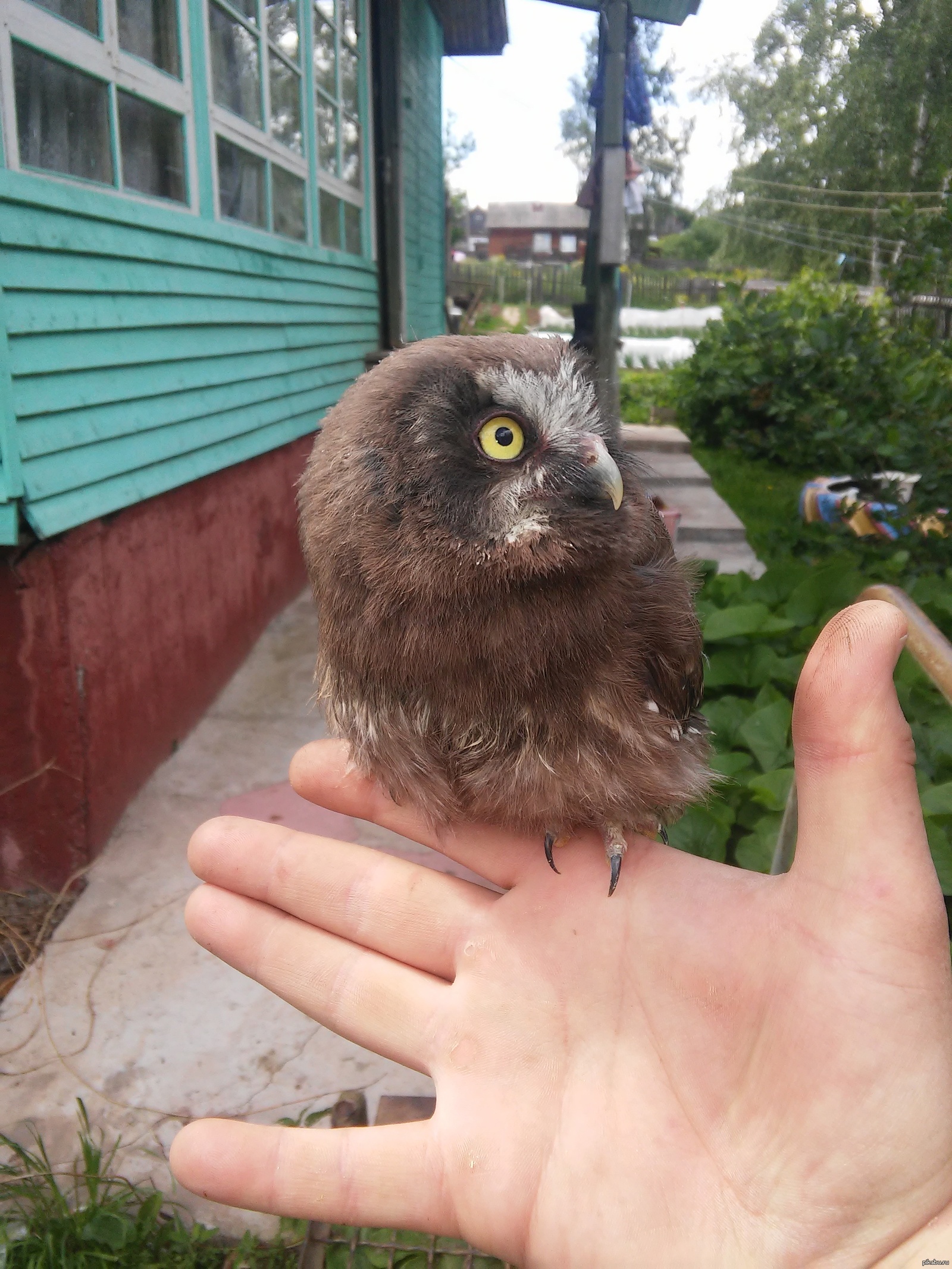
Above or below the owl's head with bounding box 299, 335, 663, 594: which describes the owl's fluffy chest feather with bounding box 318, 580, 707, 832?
below

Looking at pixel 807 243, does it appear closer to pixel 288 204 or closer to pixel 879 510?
pixel 879 510

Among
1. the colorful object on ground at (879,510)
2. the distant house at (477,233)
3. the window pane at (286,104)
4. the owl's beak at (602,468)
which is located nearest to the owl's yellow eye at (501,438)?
the owl's beak at (602,468)

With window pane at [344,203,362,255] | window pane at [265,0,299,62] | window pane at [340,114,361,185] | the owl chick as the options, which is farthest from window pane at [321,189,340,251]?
the owl chick

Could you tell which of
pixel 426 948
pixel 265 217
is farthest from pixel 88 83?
pixel 426 948

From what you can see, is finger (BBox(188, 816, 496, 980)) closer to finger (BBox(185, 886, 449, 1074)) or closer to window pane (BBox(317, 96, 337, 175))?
finger (BBox(185, 886, 449, 1074))

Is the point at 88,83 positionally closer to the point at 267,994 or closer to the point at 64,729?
the point at 64,729

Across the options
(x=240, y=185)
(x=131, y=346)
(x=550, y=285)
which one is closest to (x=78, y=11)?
(x=131, y=346)
